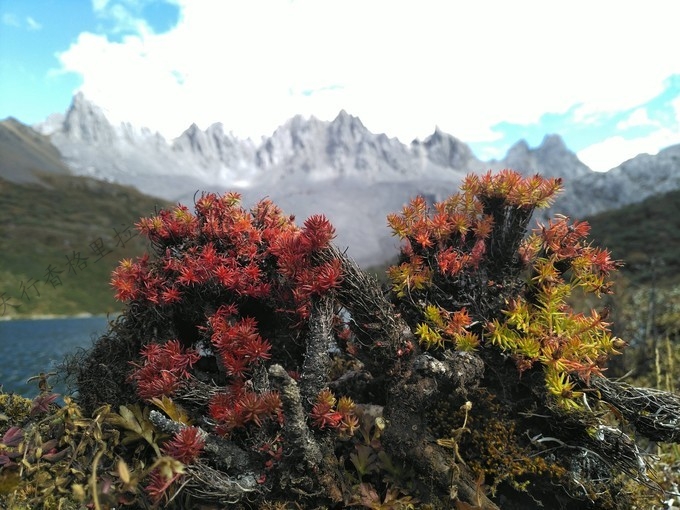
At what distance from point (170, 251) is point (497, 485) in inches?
136

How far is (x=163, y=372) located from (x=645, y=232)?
9059cm

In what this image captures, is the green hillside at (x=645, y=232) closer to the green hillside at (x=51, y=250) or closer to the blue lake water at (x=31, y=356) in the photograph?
the blue lake water at (x=31, y=356)

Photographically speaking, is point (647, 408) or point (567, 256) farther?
point (567, 256)

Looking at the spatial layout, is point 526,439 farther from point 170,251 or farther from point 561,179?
point 170,251

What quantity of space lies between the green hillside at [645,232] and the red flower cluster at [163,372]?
4867cm

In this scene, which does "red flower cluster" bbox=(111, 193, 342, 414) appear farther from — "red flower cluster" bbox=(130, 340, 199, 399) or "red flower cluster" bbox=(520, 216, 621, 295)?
"red flower cluster" bbox=(520, 216, 621, 295)

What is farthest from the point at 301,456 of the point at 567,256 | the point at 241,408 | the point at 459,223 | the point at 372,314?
the point at 567,256

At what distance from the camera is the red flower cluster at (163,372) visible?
304 cm

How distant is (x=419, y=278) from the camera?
12.4 feet

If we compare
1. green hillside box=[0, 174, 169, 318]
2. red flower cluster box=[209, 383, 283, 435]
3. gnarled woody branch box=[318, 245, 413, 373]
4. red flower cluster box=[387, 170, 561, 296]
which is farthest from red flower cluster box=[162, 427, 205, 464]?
green hillside box=[0, 174, 169, 318]

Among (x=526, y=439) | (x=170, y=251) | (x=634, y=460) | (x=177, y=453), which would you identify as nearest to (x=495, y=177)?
(x=526, y=439)

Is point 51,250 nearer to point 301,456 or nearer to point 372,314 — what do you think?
point 372,314

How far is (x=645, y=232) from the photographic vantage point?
73938 millimetres

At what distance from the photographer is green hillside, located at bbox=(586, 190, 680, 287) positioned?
52.8m
